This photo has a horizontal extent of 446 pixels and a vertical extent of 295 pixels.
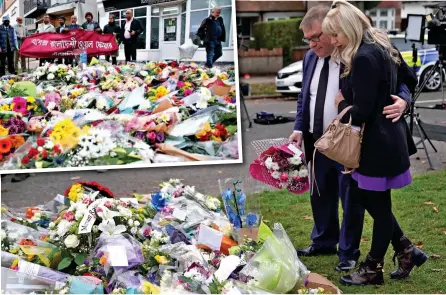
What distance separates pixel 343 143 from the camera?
3170 millimetres

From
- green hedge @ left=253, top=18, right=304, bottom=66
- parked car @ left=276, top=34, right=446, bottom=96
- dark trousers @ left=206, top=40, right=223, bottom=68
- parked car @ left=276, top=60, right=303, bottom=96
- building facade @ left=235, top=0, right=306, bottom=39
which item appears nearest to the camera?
dark trousers @ left=206, top=40, right=223, bottom=68

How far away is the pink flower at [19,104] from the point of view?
453 centimetres

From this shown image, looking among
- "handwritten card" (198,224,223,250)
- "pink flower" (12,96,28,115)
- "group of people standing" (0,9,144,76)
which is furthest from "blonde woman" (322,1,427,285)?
"pink flower" (12,96,28,115)

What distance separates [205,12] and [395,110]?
0.96m

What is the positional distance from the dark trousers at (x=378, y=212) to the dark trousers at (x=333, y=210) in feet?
0.57

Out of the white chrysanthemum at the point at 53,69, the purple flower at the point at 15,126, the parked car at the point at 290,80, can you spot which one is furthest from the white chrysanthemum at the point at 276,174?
the parked car at the point at 290,80

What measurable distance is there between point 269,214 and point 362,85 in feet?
6.38

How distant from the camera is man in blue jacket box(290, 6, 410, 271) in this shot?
Result: 3.44 m

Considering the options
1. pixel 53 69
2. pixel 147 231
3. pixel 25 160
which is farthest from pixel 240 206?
pixel 53 69

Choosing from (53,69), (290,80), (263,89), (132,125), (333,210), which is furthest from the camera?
(263,89)

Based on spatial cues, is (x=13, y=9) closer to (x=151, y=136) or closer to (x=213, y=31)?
(x=213, y=31)

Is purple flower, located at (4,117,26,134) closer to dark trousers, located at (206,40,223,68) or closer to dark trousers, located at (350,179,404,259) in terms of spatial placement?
dark trousers, located at (206,40,223,68)

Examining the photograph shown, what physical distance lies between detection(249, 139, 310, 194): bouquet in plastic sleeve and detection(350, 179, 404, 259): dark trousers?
14.4 inches

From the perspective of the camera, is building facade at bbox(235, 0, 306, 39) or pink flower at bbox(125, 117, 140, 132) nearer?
pink flower at bbox(125, 117, 140, 132)
